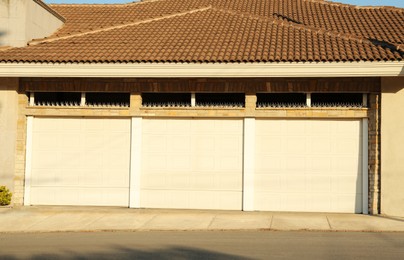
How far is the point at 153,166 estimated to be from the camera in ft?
48.4

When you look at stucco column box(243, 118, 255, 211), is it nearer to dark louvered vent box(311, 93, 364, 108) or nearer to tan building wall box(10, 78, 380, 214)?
tan building wall box(10, 78, 380, 214)

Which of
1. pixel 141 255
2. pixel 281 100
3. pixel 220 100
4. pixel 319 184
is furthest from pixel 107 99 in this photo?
pixel 141 255

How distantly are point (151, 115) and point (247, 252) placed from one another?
6035 mm

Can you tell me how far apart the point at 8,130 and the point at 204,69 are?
17.6 ft

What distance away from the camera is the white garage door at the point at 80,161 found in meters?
14.8

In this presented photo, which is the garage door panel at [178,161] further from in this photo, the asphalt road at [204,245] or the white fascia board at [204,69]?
the asphalt road at [204,245]

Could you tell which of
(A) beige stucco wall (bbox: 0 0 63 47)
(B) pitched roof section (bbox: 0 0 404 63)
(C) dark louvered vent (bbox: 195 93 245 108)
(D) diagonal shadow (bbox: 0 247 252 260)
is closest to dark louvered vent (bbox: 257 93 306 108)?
(C) dark louvered vent (bbox: 195 93 245 108)

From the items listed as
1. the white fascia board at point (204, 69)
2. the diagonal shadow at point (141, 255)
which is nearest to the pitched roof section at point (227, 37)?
the white fascia board at point (204, 69)

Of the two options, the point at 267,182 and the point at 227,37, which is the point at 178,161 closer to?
the point at 267,182

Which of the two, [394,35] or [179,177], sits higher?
[394,35]

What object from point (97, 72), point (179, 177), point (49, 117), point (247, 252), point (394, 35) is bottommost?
point (247, 252)

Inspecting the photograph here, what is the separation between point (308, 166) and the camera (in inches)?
561

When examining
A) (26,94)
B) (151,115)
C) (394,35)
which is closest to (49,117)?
(26,94)

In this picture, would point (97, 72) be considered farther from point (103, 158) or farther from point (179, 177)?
point (179, 177)
